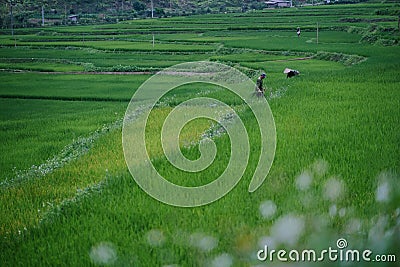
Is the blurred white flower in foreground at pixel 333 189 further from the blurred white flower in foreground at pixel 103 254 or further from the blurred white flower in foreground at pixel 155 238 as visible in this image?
the blurred white flower in foreground at pixel 103 254

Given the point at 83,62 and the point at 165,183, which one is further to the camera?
the point at 83,62

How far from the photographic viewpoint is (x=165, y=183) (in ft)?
12.9

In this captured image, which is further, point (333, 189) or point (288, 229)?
point (333, 189)

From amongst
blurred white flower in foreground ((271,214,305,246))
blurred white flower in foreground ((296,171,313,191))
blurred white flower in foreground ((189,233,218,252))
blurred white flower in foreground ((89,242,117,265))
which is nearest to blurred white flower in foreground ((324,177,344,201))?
blurred white flower in foreground ((296,171,313,191))

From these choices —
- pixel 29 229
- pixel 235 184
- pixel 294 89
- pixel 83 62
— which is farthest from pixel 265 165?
pixel 83 62

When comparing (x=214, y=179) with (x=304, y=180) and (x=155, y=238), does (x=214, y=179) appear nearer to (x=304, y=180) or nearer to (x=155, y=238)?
(x=304, y=180)

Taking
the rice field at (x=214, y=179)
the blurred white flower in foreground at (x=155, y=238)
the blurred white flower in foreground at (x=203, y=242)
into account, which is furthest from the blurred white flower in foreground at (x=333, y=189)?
the blurred white flower in foreground at (x=155, y=238)

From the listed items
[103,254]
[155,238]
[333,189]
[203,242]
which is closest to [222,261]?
[203,242]

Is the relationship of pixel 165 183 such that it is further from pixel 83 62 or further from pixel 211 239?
pixel 83 62

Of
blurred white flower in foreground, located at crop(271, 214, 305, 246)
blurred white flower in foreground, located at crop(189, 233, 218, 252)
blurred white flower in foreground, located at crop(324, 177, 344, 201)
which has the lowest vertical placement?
blurred white flower in foreground, located at crop(189, 233, 218, 252)

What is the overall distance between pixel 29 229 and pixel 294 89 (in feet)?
19.4

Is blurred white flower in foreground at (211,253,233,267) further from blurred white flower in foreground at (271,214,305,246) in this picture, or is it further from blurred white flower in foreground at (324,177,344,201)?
blurred white flower in foreground at (324,177,344,201)

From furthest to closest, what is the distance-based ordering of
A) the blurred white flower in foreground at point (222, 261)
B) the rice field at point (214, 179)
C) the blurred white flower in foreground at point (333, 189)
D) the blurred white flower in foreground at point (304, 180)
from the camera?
the blurred white flower in foreground at point (304, 180), the blurred white flower in foreground at point (333, 189), the rice field at point (214, 179), the blurred white flower in foreground at point (222, 261)

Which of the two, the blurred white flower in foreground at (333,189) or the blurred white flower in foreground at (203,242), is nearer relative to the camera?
the blurred white flower in foreground at (203,242)
